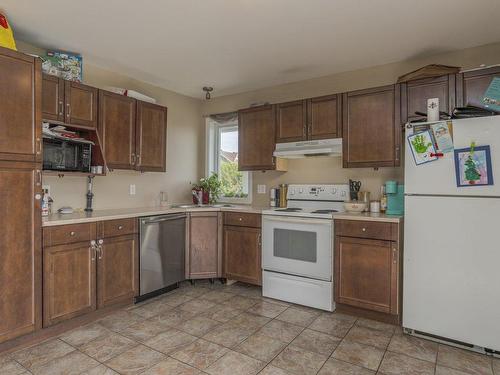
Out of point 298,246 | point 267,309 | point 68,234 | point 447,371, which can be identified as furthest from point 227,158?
point 447,371

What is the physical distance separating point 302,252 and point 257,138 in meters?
1.47

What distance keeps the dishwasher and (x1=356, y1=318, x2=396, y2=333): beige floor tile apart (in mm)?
1979

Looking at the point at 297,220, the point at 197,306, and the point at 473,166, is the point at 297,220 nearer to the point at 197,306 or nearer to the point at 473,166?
the point at 197,306

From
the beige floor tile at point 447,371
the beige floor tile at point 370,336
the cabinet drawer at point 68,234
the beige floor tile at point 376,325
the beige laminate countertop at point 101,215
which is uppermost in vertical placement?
the beige laminate countertop at point 101,215

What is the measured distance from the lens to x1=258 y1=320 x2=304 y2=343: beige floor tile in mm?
2537

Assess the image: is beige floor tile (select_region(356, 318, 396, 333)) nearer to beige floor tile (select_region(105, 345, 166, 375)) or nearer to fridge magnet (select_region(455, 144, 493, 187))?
fridge magnet (select_region(455, 144, 493, 187))

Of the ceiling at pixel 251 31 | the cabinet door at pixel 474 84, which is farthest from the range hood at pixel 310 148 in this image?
the cabinet door at pixel 474 84

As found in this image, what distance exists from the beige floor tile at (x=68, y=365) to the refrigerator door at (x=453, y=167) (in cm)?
270

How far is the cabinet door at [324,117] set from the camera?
10.7 feet

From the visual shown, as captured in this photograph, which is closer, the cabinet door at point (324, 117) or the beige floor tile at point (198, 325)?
the beige floor tile at point (198, 325)

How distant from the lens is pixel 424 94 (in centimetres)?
283

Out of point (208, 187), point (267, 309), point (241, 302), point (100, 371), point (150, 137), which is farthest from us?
point (208, 187)

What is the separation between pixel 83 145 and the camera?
118 inches

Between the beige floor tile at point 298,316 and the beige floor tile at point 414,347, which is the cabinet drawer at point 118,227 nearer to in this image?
the beige floor tile at point 298,316
